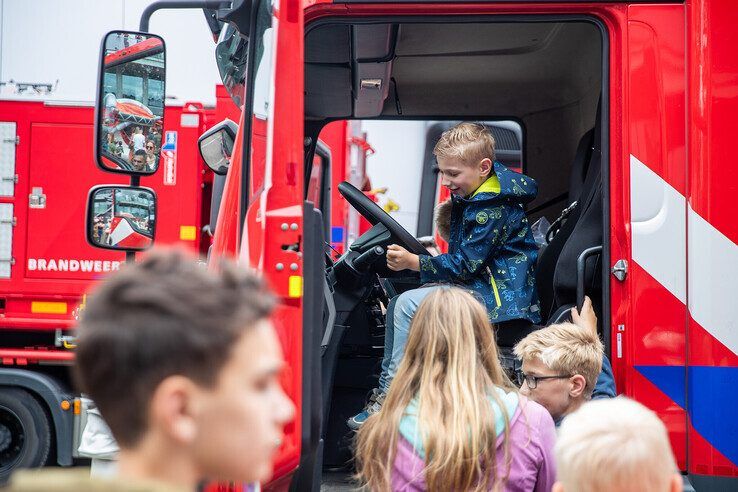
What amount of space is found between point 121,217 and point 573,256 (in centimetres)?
151

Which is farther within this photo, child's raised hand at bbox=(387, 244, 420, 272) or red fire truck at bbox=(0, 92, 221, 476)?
red fire truck at bbox=(0, 92, 221, 476)

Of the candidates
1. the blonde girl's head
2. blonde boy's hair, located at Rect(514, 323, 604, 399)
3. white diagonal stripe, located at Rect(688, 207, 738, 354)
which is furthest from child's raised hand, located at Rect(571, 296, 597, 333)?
the blonde girl's head

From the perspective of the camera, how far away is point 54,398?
5527 mm

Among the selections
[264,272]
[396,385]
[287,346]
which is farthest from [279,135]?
[396,385]

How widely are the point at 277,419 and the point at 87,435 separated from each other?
3159 mm

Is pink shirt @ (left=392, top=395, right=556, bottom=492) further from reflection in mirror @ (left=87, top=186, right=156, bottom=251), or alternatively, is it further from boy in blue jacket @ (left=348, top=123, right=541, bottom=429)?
→ reflection in mirror @ (left=87, top=186, right=156, bottom=251)

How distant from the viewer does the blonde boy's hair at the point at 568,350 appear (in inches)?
108

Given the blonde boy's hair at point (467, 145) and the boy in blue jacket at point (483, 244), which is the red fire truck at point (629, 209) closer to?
the boy in blue jacket at point (483, 244)

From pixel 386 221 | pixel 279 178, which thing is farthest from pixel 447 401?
pixel 386 221

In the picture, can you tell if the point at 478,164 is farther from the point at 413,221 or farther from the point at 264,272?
the point at 413,221

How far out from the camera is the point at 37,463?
561 cm

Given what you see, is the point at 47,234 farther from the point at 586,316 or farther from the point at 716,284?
the point at 716,284

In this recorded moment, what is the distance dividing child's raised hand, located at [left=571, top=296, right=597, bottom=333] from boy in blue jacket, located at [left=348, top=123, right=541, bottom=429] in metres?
0.39

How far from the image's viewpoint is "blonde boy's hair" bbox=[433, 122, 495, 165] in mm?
3592
